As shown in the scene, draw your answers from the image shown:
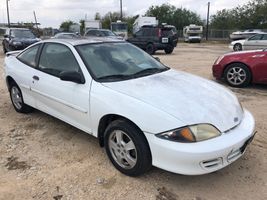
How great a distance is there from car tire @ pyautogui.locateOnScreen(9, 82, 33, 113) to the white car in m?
0.63

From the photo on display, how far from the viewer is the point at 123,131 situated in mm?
3352

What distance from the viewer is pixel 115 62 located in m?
Answer: 4.16

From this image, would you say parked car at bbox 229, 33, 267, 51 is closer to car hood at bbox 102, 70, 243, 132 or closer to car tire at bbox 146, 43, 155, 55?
car tire at bbox 146, 43, 155, 55

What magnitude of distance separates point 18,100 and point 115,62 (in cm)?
234

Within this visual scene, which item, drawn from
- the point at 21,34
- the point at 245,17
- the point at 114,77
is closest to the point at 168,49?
the point at 21,34

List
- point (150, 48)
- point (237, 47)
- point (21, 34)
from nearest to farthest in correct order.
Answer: point (21, 34) < point (150, 48) < point (237, 47)

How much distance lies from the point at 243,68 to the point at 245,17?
1795 inches

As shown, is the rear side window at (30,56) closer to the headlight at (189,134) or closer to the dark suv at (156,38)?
the headlight at (189,134)

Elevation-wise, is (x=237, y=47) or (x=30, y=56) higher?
(x=30, y=56)

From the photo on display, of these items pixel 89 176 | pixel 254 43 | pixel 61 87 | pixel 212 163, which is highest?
pixel 254 43

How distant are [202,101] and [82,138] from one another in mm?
1930

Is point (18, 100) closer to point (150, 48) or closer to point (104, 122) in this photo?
point (104, 122)

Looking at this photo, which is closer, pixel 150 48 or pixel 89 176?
pixel 89 176

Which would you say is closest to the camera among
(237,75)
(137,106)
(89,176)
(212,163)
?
(212,163)
